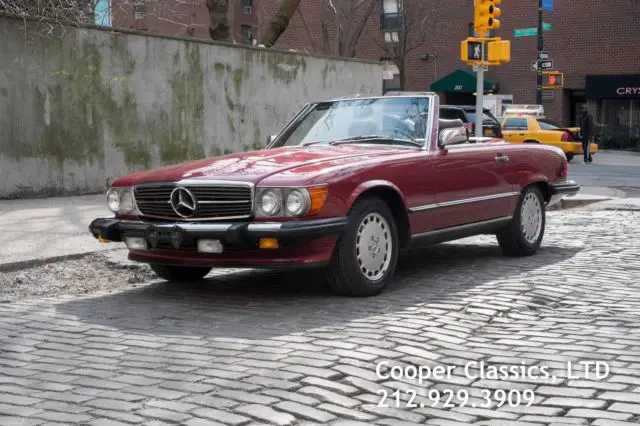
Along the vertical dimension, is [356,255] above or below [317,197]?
below

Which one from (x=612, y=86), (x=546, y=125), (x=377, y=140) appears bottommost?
(x=377, y=140)

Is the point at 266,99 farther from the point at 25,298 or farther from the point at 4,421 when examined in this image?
the point at 4,421

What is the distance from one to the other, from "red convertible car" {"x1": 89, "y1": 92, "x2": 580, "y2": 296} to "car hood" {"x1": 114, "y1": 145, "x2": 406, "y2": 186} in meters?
0.01

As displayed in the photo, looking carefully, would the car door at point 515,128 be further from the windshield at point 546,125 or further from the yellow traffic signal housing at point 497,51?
the yellow traffic signal housing at point 497,51

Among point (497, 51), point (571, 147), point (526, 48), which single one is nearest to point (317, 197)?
point (497, 51)

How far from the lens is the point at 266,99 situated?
673 inches

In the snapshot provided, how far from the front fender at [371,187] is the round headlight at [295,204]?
408 mm

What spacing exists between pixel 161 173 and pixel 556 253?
4221 millimetres

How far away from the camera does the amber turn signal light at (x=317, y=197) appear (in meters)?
6.54

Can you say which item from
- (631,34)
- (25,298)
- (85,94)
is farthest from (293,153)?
(631,34)

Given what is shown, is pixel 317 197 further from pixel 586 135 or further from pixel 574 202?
pixel 586 135

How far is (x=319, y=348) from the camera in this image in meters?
5.36

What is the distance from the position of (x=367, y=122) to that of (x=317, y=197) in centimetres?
182

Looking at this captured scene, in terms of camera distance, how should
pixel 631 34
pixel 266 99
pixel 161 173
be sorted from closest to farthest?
pixel 161 173
pixel 266 99
pixel 631 34
